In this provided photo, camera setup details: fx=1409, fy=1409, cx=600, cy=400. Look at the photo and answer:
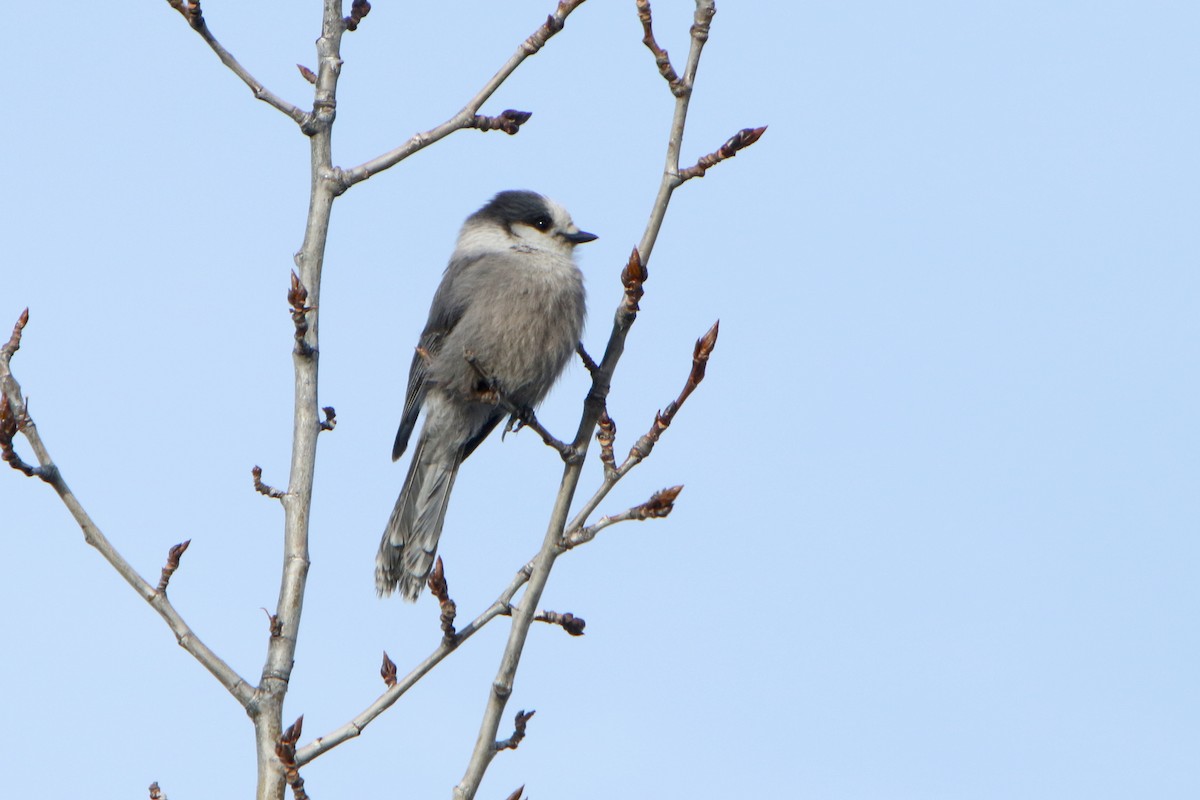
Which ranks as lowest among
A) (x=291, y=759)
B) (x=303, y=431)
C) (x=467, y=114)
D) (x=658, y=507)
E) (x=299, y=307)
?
(x=291, y=759)

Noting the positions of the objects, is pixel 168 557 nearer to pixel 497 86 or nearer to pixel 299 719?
pixel 299 719

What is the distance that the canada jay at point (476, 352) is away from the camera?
628 cm

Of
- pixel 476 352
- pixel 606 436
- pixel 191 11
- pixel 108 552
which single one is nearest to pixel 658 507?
pixel 606 436

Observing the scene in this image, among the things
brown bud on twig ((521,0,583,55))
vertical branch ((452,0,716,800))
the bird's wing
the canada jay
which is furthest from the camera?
the bird's wing

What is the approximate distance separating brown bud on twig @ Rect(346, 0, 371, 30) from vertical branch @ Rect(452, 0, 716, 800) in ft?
5.64

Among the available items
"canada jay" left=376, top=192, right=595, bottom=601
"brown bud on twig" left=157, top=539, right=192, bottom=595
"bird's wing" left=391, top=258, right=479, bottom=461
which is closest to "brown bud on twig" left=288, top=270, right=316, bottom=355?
"brown bud on twig" left=157, top=539, right=192, bottom=595

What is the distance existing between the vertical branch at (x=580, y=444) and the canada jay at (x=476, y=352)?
251cm

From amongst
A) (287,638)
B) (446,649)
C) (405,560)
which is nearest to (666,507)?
(446,649)

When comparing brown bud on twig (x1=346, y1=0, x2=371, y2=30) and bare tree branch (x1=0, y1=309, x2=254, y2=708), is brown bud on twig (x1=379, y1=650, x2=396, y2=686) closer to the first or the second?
bare tree branch (x1=0, y1=309, x2=254, y2=708)

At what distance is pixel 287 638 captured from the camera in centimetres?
364

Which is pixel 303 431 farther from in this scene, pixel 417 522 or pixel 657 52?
pixel 417 522

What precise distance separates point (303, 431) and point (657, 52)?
1388mm

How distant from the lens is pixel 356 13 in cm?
474

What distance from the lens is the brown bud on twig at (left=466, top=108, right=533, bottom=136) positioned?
4.46m
